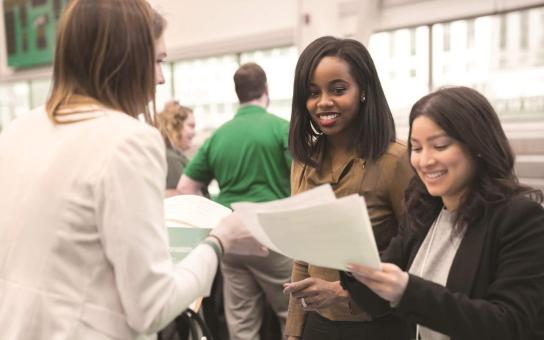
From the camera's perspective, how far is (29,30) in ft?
21.8

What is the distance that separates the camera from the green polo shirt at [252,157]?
3064mm

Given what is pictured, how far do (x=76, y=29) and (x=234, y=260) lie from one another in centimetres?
228

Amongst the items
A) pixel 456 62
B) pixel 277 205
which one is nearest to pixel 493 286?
pixel 277 205

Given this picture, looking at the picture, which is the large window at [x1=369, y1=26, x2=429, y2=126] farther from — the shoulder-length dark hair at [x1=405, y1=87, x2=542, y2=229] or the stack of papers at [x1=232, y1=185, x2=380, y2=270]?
the stack of papers at [x1=232, y1=185, x2=380, y2=270]

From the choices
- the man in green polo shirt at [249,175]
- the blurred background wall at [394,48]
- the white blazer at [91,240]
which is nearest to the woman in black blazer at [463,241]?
the white blazer at [91,240]

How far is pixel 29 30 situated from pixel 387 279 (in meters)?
6.63

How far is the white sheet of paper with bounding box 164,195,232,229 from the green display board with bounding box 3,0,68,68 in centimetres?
534

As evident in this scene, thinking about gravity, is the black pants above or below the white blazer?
below

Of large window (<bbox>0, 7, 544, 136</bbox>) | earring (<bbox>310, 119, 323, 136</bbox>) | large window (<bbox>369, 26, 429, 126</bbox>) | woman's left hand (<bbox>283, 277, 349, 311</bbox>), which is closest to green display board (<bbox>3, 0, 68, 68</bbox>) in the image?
large window (<bbox>0, 7, 544, 136</bbox>)

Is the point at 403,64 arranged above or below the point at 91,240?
above

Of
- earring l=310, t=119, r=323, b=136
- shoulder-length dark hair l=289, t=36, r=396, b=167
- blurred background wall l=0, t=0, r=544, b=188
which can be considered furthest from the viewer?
blurred background wall l=0, t=0, r=544, b=188

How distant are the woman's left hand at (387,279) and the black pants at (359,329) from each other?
45 centimetres

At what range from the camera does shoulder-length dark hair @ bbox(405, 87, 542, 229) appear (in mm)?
1107

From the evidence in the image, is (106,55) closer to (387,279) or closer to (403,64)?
(387,279)
